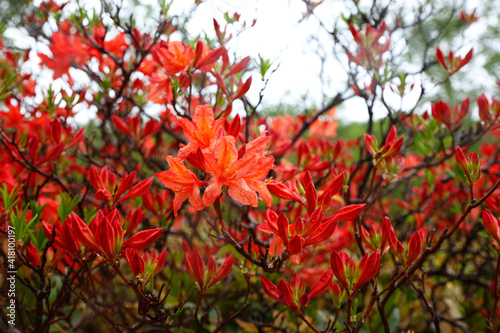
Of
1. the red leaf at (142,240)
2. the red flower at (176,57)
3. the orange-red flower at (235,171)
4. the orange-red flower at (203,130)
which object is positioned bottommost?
the red leaf at (142,240)

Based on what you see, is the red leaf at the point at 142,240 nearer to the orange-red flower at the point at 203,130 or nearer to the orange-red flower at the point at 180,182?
the orange-red flower at the point at 180,182

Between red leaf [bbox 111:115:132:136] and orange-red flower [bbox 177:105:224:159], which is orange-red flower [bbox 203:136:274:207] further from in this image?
red leaf [bbox 111:115:132:136]

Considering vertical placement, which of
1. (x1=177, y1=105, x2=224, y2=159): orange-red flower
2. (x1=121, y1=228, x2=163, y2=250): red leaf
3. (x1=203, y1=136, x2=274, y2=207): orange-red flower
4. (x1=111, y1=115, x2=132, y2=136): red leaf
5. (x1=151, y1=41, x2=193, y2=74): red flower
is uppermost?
(x1=151, y1=41, x2=193, y2=74): red flower

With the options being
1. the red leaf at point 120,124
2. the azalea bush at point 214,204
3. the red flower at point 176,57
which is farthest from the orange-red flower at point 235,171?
the red leaf at point 120,124

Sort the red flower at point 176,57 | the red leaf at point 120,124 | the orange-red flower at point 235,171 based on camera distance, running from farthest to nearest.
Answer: the red leaf at point 120,124, the red flower at point 176,57, the orange-red flower at point 235,171

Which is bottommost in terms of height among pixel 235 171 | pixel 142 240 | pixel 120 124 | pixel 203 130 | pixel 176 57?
pixel 142 240

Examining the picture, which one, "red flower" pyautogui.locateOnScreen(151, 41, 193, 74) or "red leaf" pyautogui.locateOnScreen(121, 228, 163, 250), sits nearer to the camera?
"red leaf" pyautogui.locateOnScreen(121, 228, 163, 250)

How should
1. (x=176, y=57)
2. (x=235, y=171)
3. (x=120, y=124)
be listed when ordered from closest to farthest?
(x=235, y=171)
(x=176, y=57)
(x=120, y=124)

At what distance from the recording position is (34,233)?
1233 millimetres

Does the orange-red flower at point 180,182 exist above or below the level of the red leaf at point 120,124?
below

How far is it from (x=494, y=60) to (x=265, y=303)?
10.6 metres

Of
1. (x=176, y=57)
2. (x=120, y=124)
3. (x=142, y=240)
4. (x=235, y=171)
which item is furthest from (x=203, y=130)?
(x=120, y=124)

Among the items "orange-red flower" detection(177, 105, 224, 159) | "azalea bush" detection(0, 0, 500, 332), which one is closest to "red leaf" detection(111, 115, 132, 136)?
"azalea bush" detection(0, 0, 500, 332)

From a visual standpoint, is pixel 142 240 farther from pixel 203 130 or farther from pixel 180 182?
pixel 203 130
